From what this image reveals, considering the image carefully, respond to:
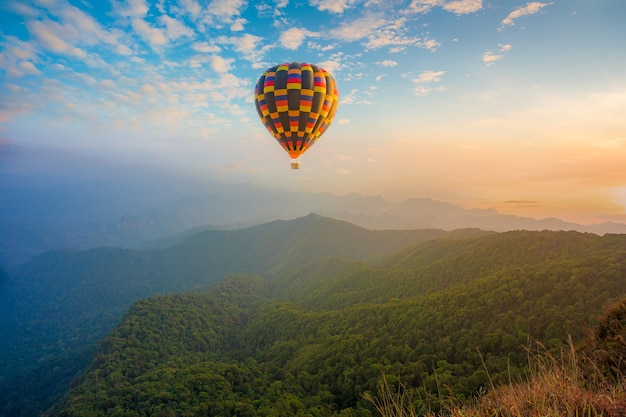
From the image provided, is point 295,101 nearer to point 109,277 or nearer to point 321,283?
point 321,283

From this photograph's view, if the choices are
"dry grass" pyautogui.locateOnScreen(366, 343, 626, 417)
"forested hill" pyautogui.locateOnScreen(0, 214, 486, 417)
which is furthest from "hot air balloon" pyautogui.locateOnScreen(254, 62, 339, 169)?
"forested hill" pyautogui.locateOnScreen(0, 214, 486, 417)

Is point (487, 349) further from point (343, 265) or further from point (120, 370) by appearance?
point (343, 265)

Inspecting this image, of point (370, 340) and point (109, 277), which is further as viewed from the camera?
point (109, 277)

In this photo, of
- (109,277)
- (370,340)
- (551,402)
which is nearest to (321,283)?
(370,340)

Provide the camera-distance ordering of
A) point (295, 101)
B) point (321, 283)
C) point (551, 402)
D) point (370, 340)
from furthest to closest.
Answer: point (321, 283) < point (370, 340) < point (295, 101) < point (551, 402)

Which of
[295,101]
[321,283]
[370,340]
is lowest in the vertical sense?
[321,283]

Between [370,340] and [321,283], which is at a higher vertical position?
[370,340]

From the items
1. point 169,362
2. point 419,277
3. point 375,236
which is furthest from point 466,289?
point 375,236
